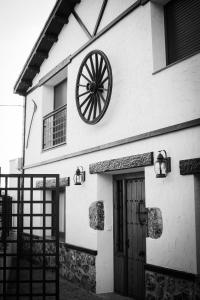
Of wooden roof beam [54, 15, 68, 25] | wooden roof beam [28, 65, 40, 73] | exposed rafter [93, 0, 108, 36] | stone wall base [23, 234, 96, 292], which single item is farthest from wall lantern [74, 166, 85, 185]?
wooden roof beam [28, 65, 40, 73]

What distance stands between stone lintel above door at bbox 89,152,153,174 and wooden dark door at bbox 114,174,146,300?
1.40 ft

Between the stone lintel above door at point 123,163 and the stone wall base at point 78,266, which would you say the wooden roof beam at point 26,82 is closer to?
the stone lintel above door at point 123,163

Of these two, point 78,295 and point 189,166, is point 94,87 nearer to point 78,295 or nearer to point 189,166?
point 189,166

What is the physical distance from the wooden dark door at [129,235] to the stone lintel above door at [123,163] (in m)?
0.43

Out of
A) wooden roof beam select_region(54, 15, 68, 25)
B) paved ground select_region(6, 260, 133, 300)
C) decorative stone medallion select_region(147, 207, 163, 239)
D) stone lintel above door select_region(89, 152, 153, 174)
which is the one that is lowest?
paved ground select_region(6, 260, 133, 300)

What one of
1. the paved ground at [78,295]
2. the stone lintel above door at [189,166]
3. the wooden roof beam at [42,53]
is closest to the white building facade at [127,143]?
the stone lintel above door at [189,166]

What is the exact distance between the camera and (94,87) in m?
7.82

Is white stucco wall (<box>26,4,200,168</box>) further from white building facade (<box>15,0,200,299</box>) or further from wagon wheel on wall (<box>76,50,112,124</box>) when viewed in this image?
wagon wheel on wall (<box>76,50,112,124</box>)

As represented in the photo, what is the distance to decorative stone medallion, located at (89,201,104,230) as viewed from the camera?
7594mm

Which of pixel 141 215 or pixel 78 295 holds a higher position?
pixel 141 215

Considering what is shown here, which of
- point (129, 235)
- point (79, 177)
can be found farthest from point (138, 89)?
point (129, 235)

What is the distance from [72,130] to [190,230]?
4617 mm

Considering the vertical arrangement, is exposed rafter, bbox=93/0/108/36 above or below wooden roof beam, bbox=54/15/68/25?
below

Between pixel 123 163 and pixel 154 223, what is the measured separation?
1416 mm
